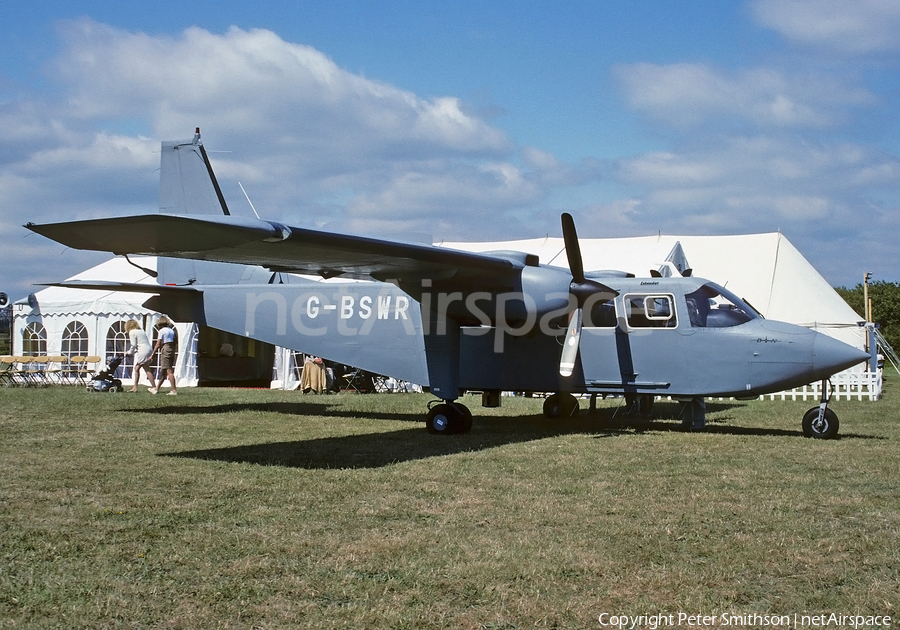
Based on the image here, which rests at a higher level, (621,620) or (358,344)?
(358,344)

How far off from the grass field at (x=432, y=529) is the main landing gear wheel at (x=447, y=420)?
104 cm

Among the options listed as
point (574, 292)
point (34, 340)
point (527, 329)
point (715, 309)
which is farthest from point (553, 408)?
point (34, 340)

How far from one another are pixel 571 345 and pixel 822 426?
376 cm

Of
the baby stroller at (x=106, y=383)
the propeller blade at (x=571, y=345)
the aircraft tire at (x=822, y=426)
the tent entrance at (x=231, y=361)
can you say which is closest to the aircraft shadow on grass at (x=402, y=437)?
the aircraft tire at (x=822, y=426)

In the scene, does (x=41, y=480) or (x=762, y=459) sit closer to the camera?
(x=41, y=480)

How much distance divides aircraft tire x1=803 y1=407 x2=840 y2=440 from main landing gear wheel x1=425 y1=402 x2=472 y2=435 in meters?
4.93

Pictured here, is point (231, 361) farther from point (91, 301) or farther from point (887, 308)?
point (887, 308)

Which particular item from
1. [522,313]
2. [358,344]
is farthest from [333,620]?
[358,344]

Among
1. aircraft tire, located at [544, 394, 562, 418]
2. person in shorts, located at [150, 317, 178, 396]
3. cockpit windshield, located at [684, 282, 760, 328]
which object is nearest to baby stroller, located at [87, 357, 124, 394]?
person in shorts, located at [150, 317, 178, 396]

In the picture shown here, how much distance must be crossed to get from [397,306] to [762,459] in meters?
6.65

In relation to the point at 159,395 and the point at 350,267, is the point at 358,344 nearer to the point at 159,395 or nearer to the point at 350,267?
the point at 350,267

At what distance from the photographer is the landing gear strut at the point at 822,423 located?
11758 millimetres

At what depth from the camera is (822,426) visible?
11836 millimetres

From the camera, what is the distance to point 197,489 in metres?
7.36
